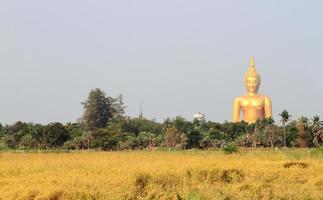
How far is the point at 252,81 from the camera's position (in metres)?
66.6

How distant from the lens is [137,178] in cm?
1365

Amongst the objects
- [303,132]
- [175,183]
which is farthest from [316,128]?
[175,183]

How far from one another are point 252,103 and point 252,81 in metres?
3.05

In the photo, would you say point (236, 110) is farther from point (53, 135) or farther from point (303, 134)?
point (53, 135)

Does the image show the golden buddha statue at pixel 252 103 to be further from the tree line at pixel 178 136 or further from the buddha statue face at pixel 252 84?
the tree line at pixel 178 136

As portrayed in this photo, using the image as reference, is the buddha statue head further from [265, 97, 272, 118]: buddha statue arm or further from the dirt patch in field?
the dirt patch in field

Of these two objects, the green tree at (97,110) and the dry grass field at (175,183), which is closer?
the dry grass field at (175,183)

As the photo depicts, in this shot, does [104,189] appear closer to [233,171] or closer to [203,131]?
[233,171]

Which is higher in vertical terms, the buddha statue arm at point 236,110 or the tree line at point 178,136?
the buddha statue arm at point 236,110

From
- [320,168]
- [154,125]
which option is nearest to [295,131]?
[154,125]

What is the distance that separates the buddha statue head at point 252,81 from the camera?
66625 mm

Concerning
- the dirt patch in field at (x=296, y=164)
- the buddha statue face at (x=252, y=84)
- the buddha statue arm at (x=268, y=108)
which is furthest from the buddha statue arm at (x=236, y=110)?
the dirt patch in field at (x=296, y=164)

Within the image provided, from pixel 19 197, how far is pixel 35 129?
45322mm

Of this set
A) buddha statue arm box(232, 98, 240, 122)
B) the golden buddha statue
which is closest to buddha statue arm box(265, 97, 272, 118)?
the golden buddha statue
